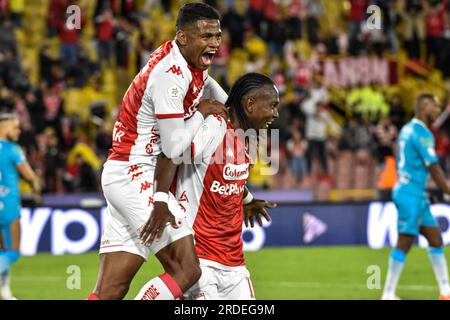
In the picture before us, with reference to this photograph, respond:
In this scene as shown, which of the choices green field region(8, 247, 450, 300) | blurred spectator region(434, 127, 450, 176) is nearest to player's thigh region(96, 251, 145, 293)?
green field region(8, 247, 450, 300)

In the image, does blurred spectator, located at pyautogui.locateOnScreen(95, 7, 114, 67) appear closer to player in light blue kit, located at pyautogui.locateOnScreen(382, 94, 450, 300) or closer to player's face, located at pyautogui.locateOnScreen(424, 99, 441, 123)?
player in light blue kit, located at pyautogui.locateOnScreen(382, 94, 450, 300)

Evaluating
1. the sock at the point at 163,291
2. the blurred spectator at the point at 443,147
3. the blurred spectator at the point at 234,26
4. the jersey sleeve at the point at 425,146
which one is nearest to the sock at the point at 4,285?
the jersey sleeve at the point at 425,146

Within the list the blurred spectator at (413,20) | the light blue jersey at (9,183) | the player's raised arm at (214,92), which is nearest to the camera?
the player's raised arm at (214,92)

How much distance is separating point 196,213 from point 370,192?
1362cm

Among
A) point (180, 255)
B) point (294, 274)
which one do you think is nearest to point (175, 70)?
point (180, 255)

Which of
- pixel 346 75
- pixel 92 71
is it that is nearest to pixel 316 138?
pixel 346 75

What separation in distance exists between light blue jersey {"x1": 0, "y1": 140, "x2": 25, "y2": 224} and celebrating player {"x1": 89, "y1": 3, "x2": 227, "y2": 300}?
4853 millimetres

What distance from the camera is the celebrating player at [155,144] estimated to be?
598cm

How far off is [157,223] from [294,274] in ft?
23.0

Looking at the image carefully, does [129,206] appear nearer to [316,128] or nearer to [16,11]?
[316,128]

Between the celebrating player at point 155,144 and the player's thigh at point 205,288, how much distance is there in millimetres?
168

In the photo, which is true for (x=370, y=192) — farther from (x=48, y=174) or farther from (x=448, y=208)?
(x=48, y=174)

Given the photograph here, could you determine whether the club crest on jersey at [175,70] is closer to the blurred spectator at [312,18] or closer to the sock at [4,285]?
the sock at [4,285]

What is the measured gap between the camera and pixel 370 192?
1953 cm
